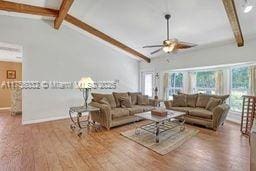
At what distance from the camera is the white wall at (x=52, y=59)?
477cm

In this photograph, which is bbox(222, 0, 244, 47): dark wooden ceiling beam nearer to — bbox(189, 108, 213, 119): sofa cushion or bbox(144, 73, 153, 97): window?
bbox(189, 108, 213, 119): sofa cushion

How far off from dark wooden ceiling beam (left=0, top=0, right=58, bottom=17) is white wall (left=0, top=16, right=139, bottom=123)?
0.65 metres

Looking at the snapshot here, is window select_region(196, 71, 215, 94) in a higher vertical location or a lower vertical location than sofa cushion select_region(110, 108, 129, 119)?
higher

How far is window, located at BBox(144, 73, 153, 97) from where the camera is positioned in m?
7.86

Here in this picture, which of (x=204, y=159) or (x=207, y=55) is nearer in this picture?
(x=204, y=159)

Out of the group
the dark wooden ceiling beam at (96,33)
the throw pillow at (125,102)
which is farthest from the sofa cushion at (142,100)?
the dark wooden ceiling beam at (96,33)

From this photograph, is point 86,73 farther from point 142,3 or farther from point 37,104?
point 142,3

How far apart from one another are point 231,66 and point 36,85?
21.1 feet

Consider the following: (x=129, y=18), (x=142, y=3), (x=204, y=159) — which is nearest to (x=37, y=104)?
(x=129, y=18)

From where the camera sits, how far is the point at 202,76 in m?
6.18

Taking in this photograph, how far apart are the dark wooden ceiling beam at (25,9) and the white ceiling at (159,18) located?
129 millimetres

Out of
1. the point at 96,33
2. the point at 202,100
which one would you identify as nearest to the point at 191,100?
the point at 202,100

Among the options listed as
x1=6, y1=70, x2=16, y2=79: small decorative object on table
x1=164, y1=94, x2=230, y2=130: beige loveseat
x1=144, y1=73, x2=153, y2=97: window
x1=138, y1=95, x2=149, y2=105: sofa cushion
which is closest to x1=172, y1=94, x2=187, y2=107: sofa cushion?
x1=164, y1=94, x2=230, y2=130: beige loveseat

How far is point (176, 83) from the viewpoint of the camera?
7012 mm
